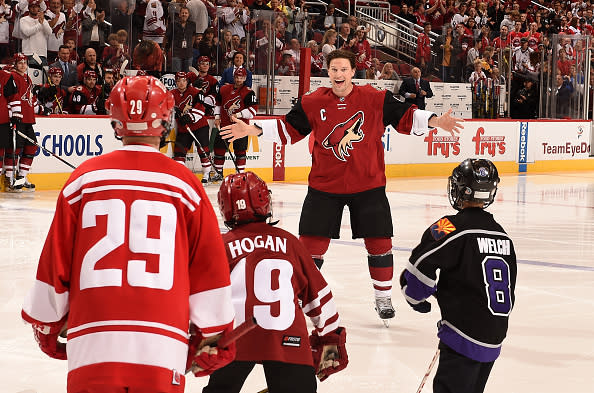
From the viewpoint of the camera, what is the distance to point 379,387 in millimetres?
4246

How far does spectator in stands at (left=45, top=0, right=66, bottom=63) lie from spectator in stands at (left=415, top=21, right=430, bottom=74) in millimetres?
7208

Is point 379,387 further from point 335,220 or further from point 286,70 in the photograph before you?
point 286,70

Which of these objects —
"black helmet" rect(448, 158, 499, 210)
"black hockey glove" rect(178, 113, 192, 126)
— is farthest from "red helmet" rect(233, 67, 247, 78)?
"black helmet" rect(448, 158, 499, 210)

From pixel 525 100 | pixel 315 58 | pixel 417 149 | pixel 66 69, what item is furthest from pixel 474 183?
pixel 525 100

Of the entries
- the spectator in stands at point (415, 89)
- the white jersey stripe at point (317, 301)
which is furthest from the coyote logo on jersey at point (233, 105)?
the white jersey stripe at point (317, 301)

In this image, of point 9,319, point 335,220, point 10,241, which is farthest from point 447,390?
Result: point 10,241

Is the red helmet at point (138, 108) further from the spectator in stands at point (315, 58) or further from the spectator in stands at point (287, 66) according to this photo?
the spectator in stands at point (315, 58)

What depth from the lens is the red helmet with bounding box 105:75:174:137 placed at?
7.57ft

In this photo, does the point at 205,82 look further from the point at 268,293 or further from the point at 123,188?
the point at 123,188

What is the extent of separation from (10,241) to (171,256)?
645cm

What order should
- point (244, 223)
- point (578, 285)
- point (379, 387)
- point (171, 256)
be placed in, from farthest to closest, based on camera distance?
point (578, 285), point (379, 387), point (244, 223), point (171, 256)

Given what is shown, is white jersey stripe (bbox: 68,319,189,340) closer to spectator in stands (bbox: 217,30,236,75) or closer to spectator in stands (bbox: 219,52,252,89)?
spectator in stands (bbox: 219,52,252,89)

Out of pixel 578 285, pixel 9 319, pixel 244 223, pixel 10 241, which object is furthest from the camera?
pixel 10 241

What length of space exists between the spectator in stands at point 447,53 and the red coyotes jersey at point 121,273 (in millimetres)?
15927
